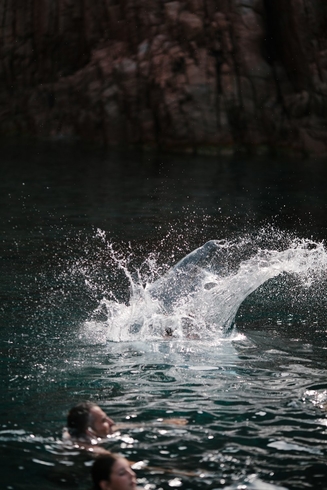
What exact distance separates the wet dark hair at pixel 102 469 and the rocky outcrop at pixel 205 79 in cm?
2592

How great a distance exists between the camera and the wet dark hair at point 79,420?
7.06 m

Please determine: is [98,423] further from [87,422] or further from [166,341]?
[166,341]

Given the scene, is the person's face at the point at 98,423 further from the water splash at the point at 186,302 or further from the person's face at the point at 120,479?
the water splash at the point at 186,302

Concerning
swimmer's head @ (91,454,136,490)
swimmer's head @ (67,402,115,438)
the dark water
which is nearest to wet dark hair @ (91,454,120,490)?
swimmer's head @ (91,454,136,490)

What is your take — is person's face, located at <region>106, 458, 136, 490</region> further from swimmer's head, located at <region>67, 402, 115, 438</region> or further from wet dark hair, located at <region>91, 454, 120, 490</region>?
swimmer's head, located at <region>67, 402, 115, 438</region>

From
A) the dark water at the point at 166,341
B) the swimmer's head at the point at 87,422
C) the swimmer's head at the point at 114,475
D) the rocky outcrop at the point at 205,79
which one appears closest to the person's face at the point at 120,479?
the swimmer's head at the point at 114,475

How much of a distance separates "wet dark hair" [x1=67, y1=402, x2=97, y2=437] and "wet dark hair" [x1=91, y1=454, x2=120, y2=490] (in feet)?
3.16

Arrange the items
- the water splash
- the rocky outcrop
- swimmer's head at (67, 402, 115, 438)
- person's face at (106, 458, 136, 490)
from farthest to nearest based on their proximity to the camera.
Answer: the rocky outcrop, the water splash, swimmer's head at (67, 402, 115, 438), person's face at (106, 458, 136, 490)

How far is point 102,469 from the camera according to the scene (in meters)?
6.02

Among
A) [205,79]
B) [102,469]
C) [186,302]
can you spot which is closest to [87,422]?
[102,469]

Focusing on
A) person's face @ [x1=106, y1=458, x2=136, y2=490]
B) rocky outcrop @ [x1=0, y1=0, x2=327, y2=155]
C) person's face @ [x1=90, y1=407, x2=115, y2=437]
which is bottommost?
person's face @ [x1=90, y1=407, x2=115, y2=437]

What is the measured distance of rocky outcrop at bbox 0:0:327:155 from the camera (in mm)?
31719

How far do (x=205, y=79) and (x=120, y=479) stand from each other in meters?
27.2

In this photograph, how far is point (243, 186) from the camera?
2405 cm
